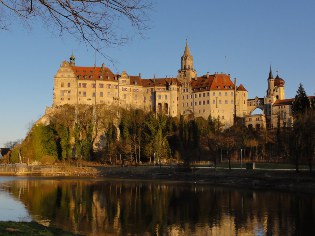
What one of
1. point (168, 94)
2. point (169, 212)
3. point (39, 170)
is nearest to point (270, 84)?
point (168, 94)

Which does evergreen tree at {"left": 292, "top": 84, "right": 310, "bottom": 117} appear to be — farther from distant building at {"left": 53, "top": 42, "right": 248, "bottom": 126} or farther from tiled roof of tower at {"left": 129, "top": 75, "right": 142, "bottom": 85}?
tiled roof of tower at {"left": 129, "top": 75, "right": 142, "bottom": 85}

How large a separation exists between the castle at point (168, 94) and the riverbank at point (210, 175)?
103 feet

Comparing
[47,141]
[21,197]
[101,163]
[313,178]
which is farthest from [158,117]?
[21,197]

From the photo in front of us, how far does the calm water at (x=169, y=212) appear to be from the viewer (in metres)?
22.5

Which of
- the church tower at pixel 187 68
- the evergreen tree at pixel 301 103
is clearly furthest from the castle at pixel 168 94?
the evergreen tree at pixel 301 103

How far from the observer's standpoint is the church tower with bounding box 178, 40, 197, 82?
123894mm

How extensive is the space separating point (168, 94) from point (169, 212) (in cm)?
8500

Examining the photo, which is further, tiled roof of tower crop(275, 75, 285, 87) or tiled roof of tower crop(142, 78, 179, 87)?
tiled roof of tower crop(275, 75, 285, 87)

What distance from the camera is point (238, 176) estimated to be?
5328 centimetres

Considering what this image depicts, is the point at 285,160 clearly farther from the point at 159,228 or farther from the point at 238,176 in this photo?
the point at 159,228

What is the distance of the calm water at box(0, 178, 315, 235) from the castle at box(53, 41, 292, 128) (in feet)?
218

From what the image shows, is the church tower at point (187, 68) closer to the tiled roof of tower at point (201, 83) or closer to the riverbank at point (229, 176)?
the tiled roof of tower at point (201, 83)

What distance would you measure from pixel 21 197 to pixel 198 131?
52.1 m

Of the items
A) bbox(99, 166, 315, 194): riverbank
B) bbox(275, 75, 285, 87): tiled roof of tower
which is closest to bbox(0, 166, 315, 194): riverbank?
bbox(99, 166, 315, 194): riverbank
